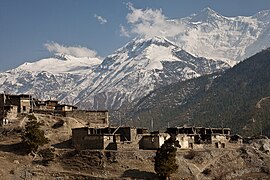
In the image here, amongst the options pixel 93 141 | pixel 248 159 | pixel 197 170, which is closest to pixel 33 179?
pixel 93 141

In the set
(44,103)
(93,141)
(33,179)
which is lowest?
(33,179)

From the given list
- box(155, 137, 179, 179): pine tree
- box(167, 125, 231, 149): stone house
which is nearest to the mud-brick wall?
box(167, 125, 231, 149): stone house

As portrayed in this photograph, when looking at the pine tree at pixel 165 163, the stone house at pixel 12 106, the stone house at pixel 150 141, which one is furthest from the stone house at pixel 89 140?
the stone house at pixel 12 106

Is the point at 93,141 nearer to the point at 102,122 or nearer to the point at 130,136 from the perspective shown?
the point at 130,136

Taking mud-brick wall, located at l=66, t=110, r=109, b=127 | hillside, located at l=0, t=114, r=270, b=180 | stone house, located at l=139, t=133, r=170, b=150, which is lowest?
hillside, located at l=0, t=114, r=270, b=180

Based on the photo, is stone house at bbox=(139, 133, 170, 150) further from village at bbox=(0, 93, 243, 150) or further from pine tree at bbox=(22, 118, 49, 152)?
pine tree at bbox=(22, 118, 49, 152)

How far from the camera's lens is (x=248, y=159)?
111312 millimetres

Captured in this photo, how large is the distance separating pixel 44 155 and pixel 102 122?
2876 cm

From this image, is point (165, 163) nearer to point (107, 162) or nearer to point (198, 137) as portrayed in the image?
point (107, 162)

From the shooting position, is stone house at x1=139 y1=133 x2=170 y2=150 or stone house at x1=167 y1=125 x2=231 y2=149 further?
stone house at x1=167 y1=125 x2=231 y2=149

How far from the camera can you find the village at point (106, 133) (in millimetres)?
98438

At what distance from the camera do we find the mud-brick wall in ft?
392

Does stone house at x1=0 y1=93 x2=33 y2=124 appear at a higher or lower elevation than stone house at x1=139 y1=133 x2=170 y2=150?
higher

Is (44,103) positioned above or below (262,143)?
above
